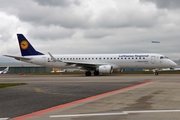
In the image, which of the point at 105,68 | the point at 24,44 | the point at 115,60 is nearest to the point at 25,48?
the point at 24,44

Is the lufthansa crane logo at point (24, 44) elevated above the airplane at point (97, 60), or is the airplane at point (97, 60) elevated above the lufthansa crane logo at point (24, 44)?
the lufthansa crane logo at point (24, 44)

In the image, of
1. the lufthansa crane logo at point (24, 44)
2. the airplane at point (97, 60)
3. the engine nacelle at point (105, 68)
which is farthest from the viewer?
the lufthansa crane logo at point (24, 44)

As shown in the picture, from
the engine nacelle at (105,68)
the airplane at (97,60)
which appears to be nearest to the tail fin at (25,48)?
the airplane at (97,60)

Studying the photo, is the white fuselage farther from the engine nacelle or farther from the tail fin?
the engine nacelle

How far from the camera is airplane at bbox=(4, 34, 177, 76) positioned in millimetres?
38406

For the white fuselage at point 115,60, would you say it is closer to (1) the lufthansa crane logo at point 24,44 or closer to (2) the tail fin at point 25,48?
(2) the tail fin at point 25,48

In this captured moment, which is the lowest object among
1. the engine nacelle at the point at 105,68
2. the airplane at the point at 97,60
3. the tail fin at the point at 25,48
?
the engine nacelle at the point at 105,68

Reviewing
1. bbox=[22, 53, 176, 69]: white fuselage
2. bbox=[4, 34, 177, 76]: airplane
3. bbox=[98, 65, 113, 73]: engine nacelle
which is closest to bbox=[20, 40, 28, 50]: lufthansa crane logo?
bbox=[4, 34, 177, 76]: airplane

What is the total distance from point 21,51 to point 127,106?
121 ft

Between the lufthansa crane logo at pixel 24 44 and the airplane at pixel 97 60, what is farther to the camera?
the lufthansa crane logo at pixel 24 44

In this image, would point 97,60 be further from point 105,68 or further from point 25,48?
point 25,48

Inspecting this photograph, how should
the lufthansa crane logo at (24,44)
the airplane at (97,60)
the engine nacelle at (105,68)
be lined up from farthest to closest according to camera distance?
→ the lufthansa crane logo at (24,44) < the airplane at (97,60) < the engine nacelle at (105,68)

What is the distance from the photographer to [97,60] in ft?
134

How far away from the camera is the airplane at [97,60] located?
38406 millimetres
